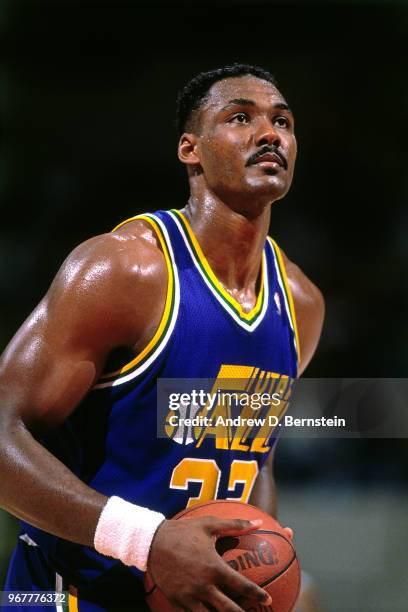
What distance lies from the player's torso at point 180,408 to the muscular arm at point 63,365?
0.13 m

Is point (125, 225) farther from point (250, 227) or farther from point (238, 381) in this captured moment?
point (238, 381)

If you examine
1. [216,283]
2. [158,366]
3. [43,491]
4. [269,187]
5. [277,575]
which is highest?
[269,187]

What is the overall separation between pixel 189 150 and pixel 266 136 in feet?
1.05

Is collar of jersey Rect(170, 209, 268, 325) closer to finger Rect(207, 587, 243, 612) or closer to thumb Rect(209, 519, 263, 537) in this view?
thumb Rect(209, 519, 263, 537)

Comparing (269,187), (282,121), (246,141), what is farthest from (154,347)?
(282,121)

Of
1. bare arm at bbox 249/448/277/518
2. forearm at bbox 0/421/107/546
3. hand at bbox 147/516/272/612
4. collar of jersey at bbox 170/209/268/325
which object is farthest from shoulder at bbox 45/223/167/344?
bare arm at bbox 249/448/277/518

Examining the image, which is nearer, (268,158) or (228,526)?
(228,526)

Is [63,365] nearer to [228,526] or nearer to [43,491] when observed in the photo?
[43,491]

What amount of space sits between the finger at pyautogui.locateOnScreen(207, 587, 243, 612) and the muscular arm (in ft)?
1.13

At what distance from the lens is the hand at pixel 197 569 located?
1.88 meters

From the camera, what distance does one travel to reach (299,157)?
6430 mm

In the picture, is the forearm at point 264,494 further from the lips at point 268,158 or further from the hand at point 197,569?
the lips at point 268,158

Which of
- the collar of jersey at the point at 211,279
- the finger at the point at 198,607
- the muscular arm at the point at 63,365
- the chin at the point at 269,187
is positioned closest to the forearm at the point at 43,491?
the muscular arm at the point at 63,365

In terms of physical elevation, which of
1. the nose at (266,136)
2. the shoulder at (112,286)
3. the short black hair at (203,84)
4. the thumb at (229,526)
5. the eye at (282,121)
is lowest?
the thumb at (229,526)
